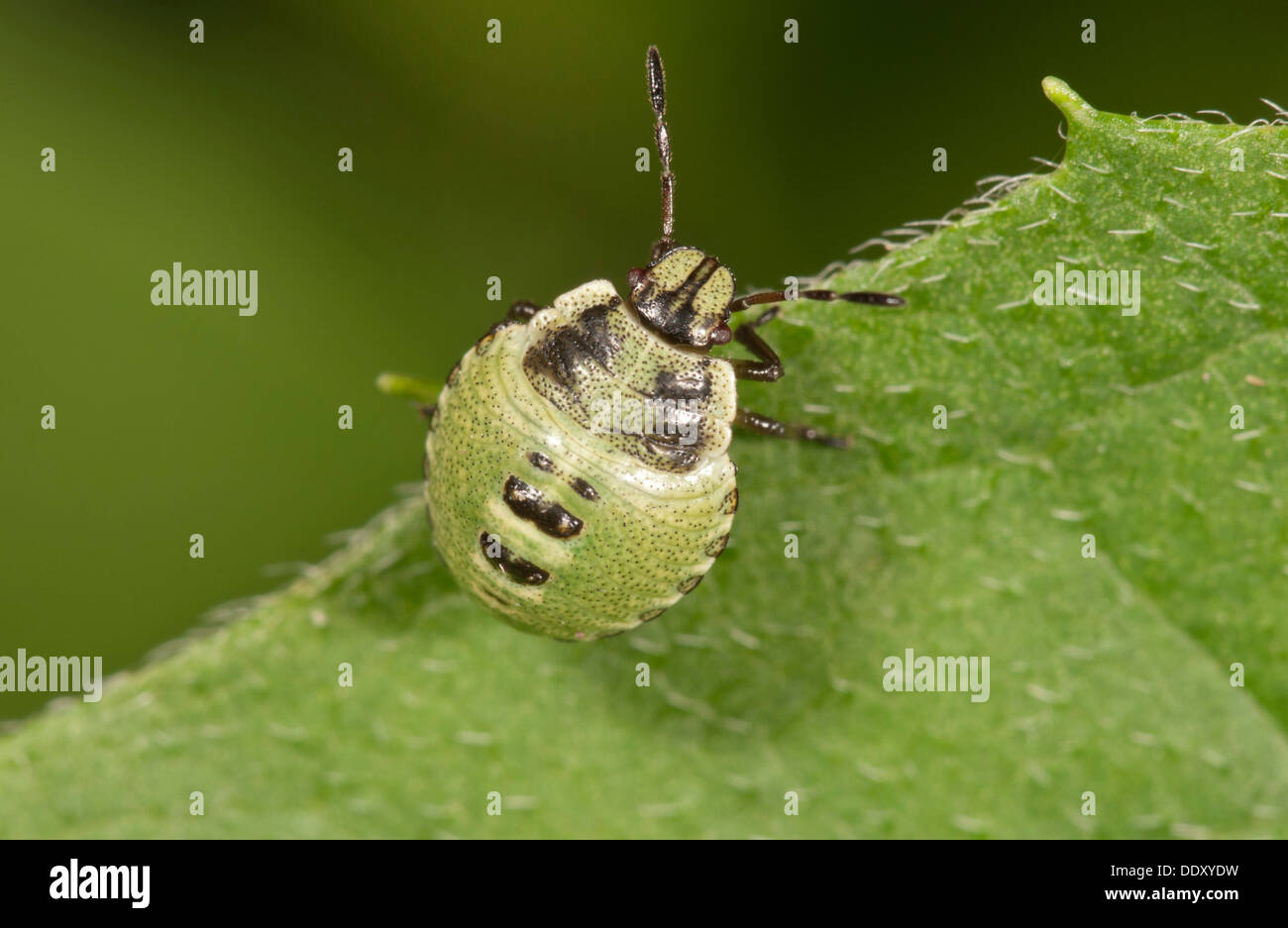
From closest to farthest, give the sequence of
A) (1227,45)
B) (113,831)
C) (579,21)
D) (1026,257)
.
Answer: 1. (1026,257)
2. (113,831)
3. (1227,45)
4. (579,21)

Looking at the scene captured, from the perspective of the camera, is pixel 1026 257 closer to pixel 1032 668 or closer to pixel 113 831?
pixel 1032 668

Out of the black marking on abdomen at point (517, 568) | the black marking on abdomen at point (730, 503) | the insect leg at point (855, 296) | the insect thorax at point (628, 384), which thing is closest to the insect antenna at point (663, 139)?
the insect thorax at point (628, 384)

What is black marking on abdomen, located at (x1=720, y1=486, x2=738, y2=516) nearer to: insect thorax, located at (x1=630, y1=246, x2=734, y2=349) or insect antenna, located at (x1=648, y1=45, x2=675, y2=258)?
insect thorax, located at (x1=630, y1=246, x2=734, y2=349)

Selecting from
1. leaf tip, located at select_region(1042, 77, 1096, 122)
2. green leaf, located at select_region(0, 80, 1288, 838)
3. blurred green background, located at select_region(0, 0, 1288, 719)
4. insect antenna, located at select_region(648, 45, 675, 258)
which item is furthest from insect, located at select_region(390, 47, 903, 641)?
blurred green background, located at select_region(0, 0, 1288, 719)

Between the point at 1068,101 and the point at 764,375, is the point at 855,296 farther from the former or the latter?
the point at 1068,101

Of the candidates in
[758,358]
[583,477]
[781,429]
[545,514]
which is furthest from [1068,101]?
[545,514]

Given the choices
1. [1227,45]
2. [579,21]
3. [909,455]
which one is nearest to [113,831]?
[909,455]
